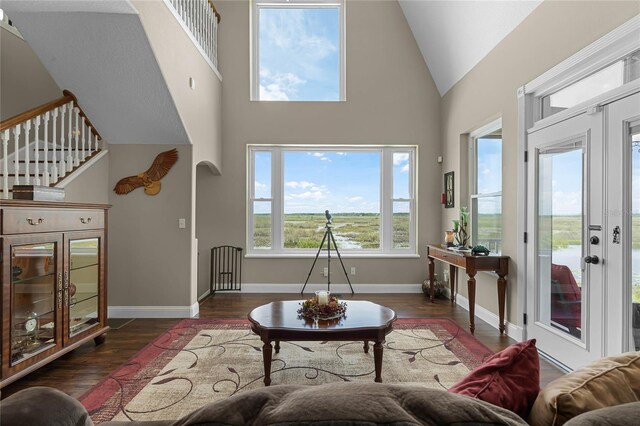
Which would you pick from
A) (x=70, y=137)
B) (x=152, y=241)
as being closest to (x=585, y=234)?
(x=152, y=241)

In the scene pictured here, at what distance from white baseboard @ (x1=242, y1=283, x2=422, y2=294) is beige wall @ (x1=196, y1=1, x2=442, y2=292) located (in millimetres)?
66

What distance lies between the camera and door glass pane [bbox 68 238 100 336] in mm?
2955

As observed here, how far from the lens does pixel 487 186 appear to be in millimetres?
4273

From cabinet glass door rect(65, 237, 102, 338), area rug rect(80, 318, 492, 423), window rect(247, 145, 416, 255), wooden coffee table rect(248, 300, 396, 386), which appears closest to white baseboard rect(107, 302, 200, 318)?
area rug rect(80, 318, 492, 423)

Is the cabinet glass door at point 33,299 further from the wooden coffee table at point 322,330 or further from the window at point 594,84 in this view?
the window at point 594,84

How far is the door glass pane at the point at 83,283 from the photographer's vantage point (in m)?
2.96

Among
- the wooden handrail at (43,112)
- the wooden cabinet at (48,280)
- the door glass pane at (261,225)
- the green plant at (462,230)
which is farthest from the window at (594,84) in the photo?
the wooden handrail at (43,112)

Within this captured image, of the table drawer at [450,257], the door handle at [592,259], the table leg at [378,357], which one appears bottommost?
the table leg at [378,357]

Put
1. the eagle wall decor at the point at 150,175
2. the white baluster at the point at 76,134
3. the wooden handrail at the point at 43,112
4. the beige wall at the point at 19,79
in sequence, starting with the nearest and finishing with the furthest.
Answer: the wooden handrail at the point at 43,112
the white baluster at the point at 76,134
the eagle wall decor at the point at 150,175
the beige wall at the point at 19,79

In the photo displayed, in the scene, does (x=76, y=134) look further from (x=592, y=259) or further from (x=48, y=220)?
(x=592, y=259)

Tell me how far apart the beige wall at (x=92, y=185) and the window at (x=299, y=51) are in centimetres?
245

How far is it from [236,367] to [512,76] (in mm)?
3675

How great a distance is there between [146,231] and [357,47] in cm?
402

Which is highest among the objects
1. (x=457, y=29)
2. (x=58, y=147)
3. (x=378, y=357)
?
(x=457, y=29)
